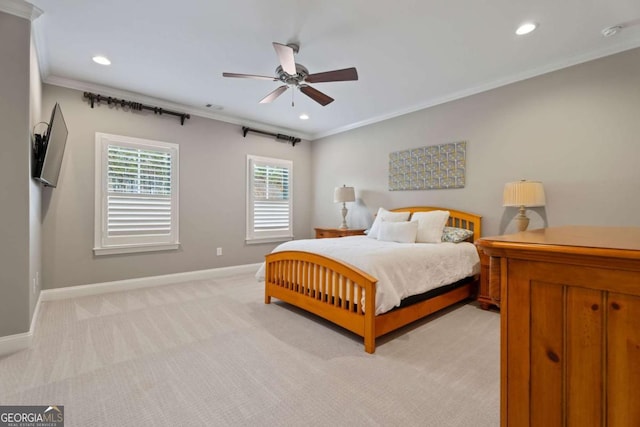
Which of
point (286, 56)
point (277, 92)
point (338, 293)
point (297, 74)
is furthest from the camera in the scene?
point (277, 92)

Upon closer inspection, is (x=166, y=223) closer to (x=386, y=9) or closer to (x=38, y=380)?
(x=38, y=380)

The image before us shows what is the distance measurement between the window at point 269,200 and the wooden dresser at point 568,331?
473cm

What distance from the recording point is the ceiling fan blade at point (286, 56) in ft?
7.60

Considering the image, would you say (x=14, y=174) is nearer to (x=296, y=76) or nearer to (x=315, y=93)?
(x=296, y=76)

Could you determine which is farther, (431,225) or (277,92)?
(431,225)

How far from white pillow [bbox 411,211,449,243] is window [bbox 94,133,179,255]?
3635 millimetres

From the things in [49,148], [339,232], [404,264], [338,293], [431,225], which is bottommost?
[338,293]

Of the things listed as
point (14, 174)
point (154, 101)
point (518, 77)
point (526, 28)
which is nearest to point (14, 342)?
point (14, 174)

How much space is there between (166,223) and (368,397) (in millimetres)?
3823

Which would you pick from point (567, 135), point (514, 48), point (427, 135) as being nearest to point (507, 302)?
point (514, 48)

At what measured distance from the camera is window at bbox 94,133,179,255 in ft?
12.5

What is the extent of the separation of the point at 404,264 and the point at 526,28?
238 centimetres

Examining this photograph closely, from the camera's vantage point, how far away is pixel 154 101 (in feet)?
13.8

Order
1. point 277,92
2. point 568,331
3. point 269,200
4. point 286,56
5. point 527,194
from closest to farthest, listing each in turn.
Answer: point 568,331 → point 286,56 → point 527,194 → point 277,92 → point 269,200
